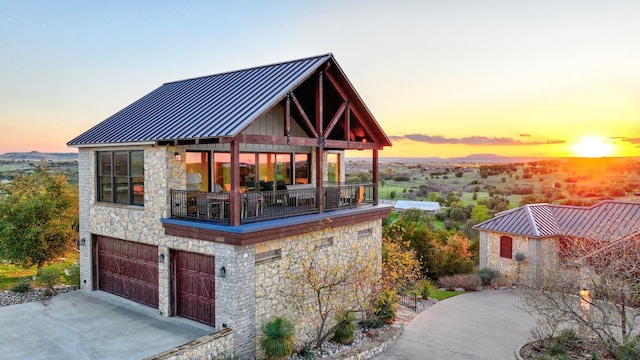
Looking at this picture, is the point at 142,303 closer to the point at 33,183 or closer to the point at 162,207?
the point at 162,207

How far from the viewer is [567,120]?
31.2 meters

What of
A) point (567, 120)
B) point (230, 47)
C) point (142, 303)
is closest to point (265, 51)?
point (230, 47)

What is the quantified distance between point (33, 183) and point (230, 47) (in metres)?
12.8

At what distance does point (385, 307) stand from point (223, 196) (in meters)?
7.69

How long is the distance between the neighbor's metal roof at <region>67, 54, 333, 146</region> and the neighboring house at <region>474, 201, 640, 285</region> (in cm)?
1561

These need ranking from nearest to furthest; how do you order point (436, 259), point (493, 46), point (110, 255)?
point (110, 255)
point (493, 46)
point (436, 259)

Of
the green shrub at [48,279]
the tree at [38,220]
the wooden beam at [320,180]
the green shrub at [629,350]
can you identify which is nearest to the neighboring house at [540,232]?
the green shrub at [629,350]

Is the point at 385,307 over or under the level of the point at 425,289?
over

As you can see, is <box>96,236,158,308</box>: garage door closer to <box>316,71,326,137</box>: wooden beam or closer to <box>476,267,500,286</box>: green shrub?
<box>316,71,326,137</box>: wooden beam

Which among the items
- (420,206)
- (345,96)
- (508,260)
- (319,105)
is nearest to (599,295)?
(508,260)

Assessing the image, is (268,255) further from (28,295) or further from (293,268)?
(28,295)

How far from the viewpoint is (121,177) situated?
49.5 ft

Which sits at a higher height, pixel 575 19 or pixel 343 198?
pixel 575 19

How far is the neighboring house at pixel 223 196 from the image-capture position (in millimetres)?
11641
